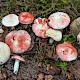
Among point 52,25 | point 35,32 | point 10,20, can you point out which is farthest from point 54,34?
point 10,20

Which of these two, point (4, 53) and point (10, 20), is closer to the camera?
point (4, 53)

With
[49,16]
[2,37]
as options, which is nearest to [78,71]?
[49,16]

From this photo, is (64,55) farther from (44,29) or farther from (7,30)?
(7,30)

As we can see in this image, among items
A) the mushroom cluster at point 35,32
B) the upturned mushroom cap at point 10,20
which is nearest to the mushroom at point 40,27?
the mushroom cluster at point 35,32

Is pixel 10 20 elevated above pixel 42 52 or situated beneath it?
elevated above

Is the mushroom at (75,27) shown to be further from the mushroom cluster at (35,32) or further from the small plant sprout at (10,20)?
the small plant sprout at (10,20)

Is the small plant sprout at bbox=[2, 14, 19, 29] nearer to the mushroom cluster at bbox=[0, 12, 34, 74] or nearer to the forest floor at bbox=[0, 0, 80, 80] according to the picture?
the mushroom cluster at bbox=[0, 12, 34, 74]

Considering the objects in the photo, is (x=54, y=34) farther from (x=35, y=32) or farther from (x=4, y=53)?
(x=4, y=53)

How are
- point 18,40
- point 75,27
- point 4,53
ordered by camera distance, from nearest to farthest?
point 4,53, point 18,40, point 75,27
